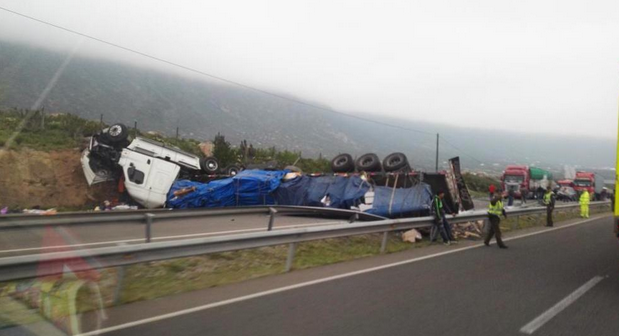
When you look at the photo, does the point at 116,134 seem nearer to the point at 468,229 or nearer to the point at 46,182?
the point at 46,182

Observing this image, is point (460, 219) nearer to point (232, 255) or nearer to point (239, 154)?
point (232, 255)

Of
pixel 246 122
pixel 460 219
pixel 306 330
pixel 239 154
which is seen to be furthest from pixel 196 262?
pixel 246 122

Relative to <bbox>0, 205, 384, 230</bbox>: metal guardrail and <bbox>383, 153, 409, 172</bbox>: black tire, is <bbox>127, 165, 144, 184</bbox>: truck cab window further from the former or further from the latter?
<bbox>383, 153, 409, 172</bbox>: black tire

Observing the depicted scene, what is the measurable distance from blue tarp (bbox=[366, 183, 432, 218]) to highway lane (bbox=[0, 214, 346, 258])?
1.92 m

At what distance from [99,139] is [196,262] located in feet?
52.6

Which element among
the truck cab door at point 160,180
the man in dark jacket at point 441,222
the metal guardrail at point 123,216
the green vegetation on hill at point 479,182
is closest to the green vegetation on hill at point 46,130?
the truck cab door at point 160,180

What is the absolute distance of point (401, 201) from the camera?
16219 millimetres

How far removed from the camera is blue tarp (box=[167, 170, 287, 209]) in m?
21.8

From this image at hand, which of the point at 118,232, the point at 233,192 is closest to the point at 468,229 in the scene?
the point at 233,192

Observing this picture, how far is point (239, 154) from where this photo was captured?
35.7 m

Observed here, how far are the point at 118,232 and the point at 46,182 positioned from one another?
12389 millimetres

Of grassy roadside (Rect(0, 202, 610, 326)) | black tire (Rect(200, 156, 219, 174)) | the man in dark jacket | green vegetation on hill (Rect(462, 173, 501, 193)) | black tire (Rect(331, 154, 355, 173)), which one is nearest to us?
grassy roadside (Rect(0, 202, 610, 326))

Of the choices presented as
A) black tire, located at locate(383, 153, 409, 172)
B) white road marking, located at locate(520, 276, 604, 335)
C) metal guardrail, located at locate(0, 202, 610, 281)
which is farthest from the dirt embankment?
white road marking, located at locate(520, 276, 604, 335)

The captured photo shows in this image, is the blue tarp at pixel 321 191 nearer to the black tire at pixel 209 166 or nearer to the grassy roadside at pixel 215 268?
the grassy roadside at pixel 215 268
